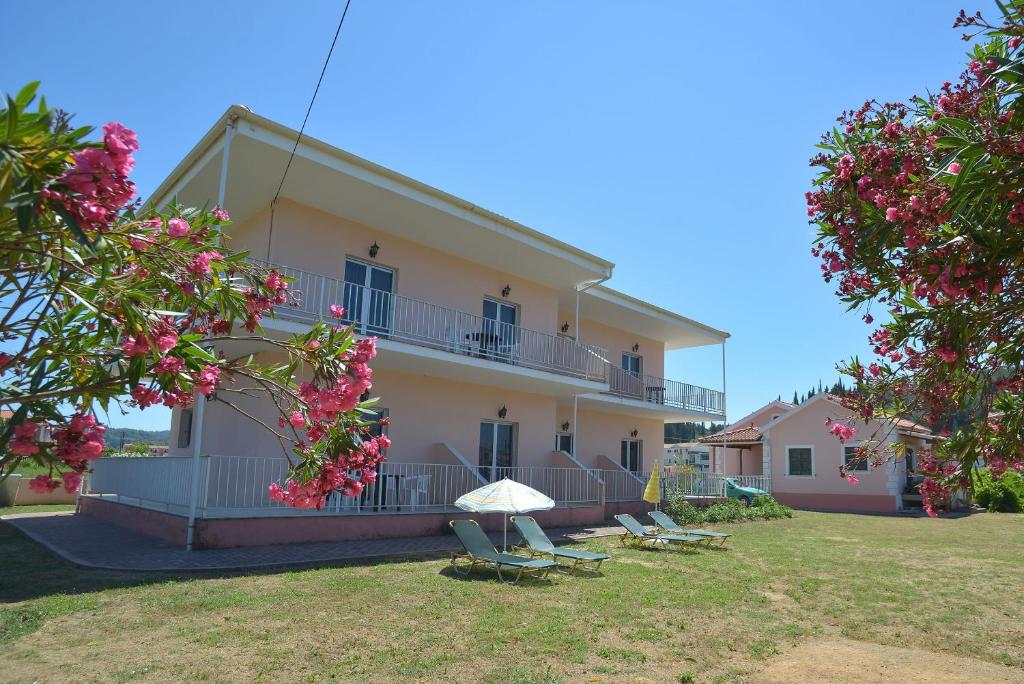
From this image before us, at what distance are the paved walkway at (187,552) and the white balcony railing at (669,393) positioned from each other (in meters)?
8.19

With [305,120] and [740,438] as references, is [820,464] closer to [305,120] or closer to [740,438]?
[740,438]

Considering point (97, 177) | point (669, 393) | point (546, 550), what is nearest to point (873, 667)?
point (546, 550)

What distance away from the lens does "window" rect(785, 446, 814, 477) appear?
29.2 m

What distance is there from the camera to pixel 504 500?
33.4 ft

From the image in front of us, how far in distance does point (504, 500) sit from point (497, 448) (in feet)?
22.4

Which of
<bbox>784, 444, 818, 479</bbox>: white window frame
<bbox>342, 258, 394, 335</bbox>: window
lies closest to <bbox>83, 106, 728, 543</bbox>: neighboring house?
<bbox>342, 258, 394, 335</bbox>: window

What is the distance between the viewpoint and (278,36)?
7145mm

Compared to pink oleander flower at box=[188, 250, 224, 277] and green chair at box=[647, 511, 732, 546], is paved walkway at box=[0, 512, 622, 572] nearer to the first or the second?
green chair at box=[647, 511, 732, 546]

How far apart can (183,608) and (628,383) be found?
645 inches

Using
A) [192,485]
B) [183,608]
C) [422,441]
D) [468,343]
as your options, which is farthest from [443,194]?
[183,608]

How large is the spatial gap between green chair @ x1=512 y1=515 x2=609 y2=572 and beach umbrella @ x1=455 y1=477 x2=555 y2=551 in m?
0.60

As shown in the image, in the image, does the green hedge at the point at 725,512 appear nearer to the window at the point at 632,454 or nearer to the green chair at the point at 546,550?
the window at the point at 632,454

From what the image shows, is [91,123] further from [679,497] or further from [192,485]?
[679,497]

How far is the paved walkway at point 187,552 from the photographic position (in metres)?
9.02
